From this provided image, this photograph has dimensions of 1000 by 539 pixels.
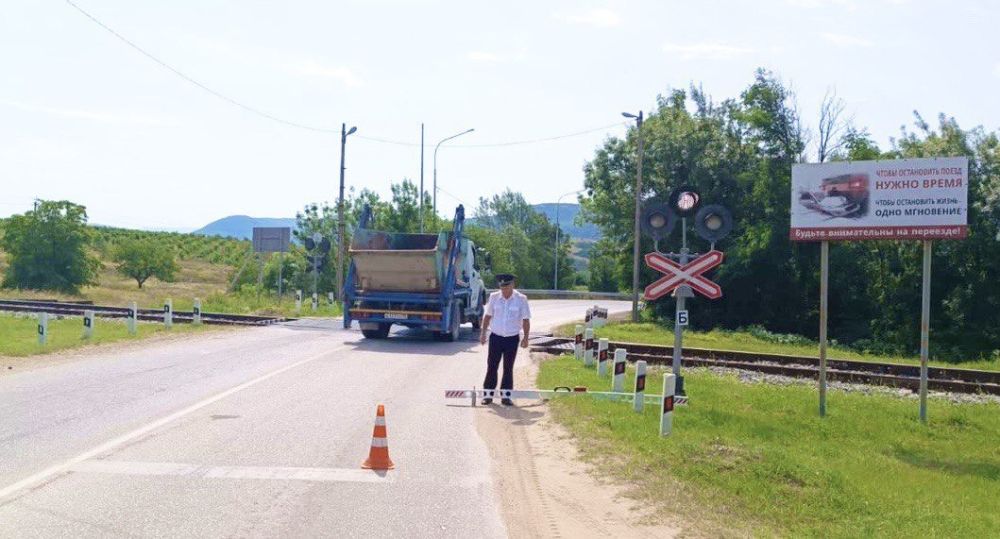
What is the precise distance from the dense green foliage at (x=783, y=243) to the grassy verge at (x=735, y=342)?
5659mm

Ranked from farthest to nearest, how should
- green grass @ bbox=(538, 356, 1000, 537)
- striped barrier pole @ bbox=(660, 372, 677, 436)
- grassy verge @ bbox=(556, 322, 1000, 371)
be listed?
grassy verge @ bbox=(556, 322, 1000, 371), striped barrier pole @ bbox=(660, 372, 677, 436), green grass @ bbox=(538, 356, 1000, 537)

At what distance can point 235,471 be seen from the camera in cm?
810

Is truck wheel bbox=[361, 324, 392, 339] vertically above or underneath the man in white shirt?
underneath

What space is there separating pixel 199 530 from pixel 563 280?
3501 inches

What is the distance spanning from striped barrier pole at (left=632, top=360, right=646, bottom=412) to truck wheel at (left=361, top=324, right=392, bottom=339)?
12.2 meters

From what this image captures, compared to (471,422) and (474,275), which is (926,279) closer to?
(471,422)

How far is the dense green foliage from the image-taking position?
35.5m

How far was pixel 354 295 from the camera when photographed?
A: 22672 mm

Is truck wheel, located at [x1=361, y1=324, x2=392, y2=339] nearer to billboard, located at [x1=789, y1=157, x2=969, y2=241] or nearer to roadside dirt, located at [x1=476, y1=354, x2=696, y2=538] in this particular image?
roadside dirt, located at [x1=476, y1=354, x2=696, y2=538]

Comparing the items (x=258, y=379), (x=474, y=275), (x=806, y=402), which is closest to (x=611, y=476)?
(x=806, y=402)

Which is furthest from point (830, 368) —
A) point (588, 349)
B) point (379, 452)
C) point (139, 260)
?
point (139, 260)

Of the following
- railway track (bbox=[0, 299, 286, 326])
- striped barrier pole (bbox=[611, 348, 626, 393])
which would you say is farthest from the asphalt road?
railway track (bbox=[0, 299, 286, 326])

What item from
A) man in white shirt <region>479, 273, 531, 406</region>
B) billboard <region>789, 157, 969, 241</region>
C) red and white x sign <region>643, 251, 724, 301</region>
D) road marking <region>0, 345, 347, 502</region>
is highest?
billboard <region>789, 157, 969, 241</region>

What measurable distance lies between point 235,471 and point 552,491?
2745 millimetres
